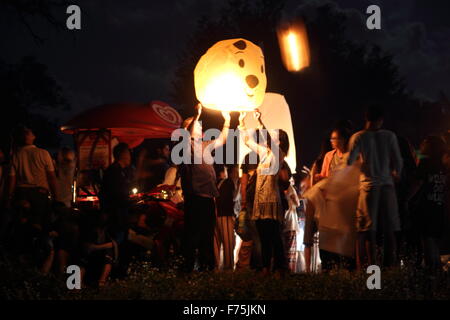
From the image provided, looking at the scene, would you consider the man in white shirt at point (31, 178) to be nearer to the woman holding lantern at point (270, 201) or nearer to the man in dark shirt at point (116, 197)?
the man in dark shirt at point (116, 197)

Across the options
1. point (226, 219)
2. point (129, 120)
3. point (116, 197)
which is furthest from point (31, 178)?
point (129, 120)

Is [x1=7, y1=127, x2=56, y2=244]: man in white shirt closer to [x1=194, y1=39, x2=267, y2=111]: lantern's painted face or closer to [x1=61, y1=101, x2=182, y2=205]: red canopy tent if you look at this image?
[x1=61, y1=101, x2=182, y2=205]: red canopy tent

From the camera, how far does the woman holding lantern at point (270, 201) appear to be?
8.06m

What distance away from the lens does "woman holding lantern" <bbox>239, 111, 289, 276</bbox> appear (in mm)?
8062

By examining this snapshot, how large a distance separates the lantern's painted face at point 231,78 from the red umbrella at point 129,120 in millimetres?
5050

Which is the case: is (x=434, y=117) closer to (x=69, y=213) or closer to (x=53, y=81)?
(x=69, y=213)

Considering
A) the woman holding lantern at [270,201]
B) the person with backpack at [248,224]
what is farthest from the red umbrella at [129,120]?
the woman holding lantern at [270,201]

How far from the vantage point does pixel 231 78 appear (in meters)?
8.34

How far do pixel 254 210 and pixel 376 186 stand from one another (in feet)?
5.54

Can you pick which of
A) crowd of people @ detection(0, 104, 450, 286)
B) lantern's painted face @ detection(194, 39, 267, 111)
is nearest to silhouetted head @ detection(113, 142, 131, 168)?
Answer: crowd of people @ detection(0, 104, 450, 286)

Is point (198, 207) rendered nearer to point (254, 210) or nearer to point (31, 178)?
point (254, 210)

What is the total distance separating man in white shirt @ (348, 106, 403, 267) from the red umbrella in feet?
22.5
